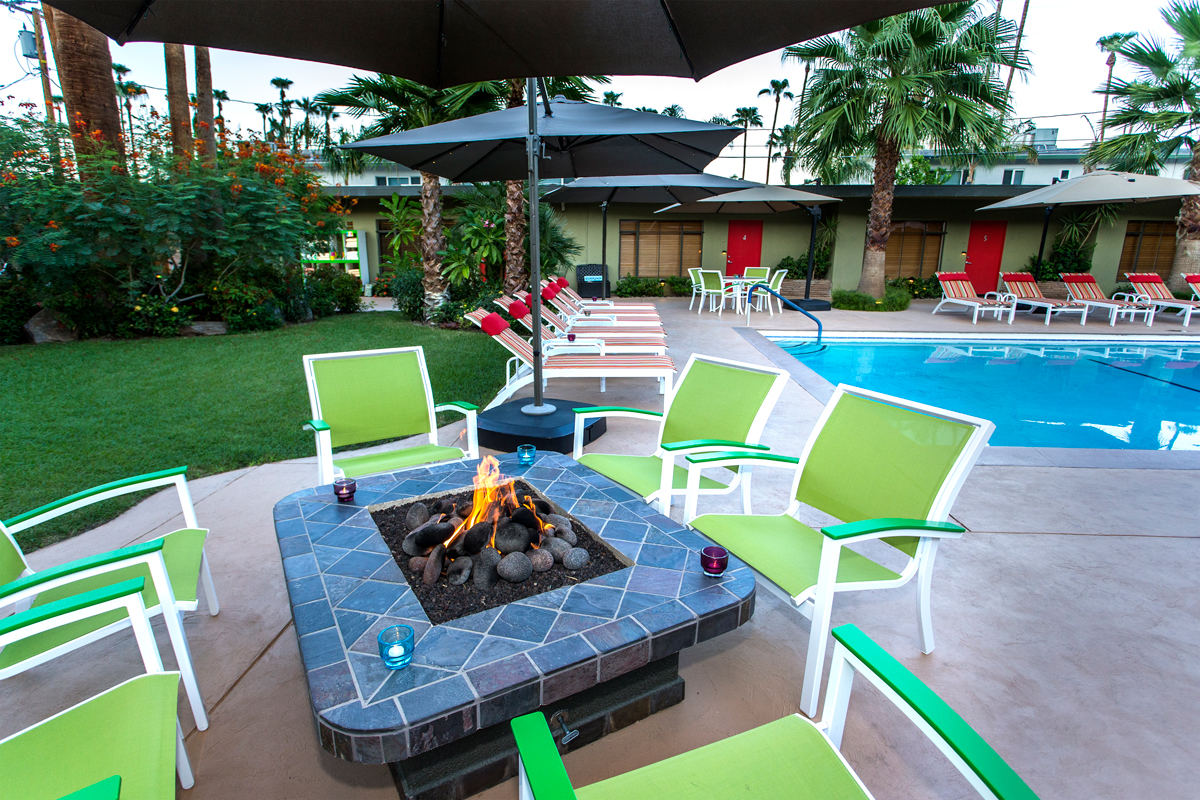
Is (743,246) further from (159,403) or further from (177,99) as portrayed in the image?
(159,403)

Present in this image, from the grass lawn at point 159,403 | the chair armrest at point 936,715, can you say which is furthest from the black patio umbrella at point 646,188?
the chair armrest at point 936,715

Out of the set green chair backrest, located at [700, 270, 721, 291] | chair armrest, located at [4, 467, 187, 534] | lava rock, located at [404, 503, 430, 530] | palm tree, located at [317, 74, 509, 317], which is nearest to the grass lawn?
chair armrest, located at [4, 467, 187, 534]

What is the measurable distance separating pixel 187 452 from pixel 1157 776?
540cm

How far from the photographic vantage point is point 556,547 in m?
2.14

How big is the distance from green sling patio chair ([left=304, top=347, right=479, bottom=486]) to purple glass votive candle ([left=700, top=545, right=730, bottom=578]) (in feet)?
5.52

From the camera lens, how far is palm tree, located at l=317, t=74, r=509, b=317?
8.93 meters

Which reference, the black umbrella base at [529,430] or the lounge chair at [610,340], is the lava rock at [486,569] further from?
the lounge chair at [610,340]

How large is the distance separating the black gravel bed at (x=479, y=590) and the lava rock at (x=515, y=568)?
0.02m

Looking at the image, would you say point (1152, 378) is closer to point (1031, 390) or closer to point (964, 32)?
point (1031, 390)

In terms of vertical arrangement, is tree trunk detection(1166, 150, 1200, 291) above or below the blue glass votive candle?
above

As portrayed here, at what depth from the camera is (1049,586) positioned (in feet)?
8.78

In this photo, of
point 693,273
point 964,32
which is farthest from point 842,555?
point 964,32

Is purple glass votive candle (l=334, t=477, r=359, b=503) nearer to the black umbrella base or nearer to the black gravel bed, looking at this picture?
the black gravel bed

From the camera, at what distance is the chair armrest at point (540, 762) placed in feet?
3.31
